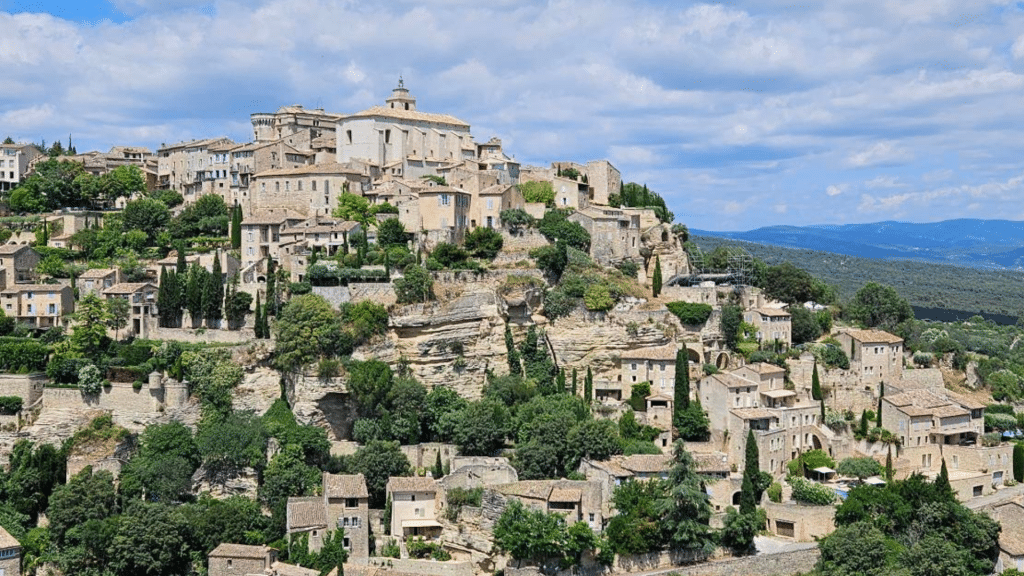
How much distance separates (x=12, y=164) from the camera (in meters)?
78.9

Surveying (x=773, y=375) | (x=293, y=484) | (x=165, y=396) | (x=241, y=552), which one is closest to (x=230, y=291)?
(x=165, y=396)

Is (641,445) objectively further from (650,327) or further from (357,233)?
(357,233)

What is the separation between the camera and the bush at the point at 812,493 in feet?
147

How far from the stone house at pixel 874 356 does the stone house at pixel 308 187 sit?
2765cm

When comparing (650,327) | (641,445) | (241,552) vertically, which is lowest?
(241,552)

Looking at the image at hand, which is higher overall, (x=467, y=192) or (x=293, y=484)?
(x=467, y=192)

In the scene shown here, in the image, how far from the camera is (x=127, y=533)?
4203 cm

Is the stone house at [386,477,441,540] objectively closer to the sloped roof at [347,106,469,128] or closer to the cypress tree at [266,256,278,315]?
the cypress tree at [266,256,278,315]

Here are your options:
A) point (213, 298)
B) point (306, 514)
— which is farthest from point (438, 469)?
point (213, 298)

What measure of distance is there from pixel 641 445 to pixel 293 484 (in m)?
14.2

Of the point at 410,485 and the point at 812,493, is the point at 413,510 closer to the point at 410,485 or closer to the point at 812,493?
the point at 410,485

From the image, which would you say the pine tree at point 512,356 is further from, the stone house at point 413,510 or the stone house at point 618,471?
the stone house at point 413,510

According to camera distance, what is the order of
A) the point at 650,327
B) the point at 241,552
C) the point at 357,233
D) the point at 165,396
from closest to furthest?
the point at 241,552
the point at 165,396
the point at 650,327
the point at 357,233

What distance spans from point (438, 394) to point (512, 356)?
15.5ft
